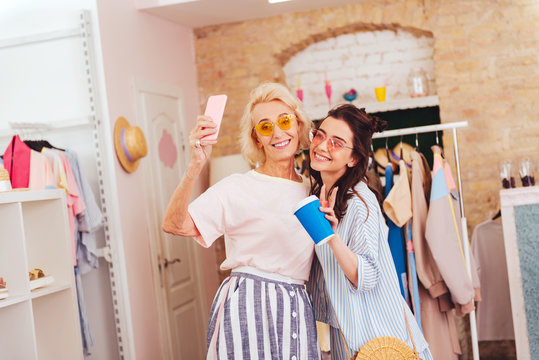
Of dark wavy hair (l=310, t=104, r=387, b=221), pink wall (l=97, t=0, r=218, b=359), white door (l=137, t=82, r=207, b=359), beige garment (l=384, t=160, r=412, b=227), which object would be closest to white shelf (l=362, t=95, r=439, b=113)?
beige garment (l=384, t=160, r=412, b=227)

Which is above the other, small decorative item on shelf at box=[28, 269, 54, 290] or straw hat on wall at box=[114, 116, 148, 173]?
straw hat on wall at box=[114, 116, 148, 173]

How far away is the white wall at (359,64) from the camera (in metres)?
4.77

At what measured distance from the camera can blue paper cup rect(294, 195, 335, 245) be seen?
1871mm

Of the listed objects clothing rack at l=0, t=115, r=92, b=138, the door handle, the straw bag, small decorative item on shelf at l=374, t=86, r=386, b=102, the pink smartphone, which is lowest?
the straw bag

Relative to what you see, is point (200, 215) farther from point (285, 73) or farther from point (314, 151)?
point (285, 73)

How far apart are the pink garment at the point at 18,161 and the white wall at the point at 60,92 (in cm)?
52

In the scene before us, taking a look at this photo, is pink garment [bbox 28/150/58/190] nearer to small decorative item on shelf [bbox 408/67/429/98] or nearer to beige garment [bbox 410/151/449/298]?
beige garment [bbox 410/151/449/298]

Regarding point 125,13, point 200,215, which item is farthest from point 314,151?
point 125,13

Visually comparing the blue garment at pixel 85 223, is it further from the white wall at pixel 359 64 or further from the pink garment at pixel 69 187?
the white wall at pixel 359 64

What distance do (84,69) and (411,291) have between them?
7.86 ft

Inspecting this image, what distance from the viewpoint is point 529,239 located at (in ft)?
12.0

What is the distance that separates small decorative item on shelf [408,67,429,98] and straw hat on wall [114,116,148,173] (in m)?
2.18

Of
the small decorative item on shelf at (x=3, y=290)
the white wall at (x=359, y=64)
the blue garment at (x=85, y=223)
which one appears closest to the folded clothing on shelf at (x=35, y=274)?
the small decorative item on shelf at (x=3, y=290)

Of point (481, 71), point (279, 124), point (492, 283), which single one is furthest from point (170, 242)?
point (481, 71)
